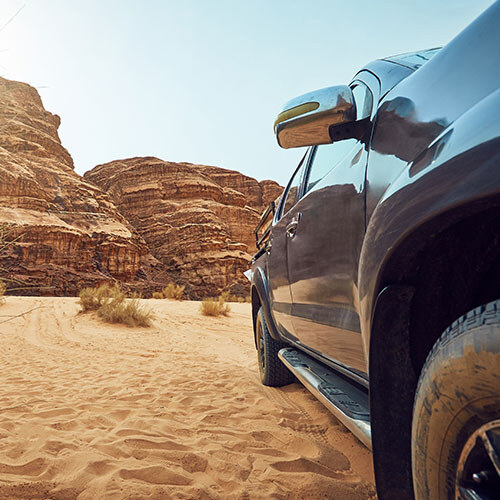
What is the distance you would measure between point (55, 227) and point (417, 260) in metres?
35.0

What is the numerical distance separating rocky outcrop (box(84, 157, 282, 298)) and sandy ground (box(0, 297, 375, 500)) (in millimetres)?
33283

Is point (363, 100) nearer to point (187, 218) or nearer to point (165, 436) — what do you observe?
point (165, 436)

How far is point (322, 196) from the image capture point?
6.10 ft

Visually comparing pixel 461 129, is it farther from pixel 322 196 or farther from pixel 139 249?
pixel 139 249

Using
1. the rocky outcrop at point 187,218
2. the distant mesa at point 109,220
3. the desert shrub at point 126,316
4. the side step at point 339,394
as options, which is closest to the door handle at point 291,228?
the side step at point 339,394

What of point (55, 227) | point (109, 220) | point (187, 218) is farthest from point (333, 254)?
point (187, 218)

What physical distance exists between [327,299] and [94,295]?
1164 centimetres

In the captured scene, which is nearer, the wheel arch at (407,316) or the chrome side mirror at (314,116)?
the wheel arch at (407,316)

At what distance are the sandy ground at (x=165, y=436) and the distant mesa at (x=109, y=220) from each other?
780 inches

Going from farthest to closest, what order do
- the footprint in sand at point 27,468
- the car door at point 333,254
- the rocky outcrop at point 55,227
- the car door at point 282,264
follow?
1. the rocky outcrop at point 55,227
2. the car door at point 282,264
3. the footprint in sand at point 27,468
4. the car door at point 333,254

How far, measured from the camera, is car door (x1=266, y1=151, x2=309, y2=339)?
8.34 feet

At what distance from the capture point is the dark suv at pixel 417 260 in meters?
0.75

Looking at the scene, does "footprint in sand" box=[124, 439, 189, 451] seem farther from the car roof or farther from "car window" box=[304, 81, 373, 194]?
the car roof

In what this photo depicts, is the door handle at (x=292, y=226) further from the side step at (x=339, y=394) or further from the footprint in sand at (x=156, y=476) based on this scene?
the footprint in sand at (x=156, y=476)
